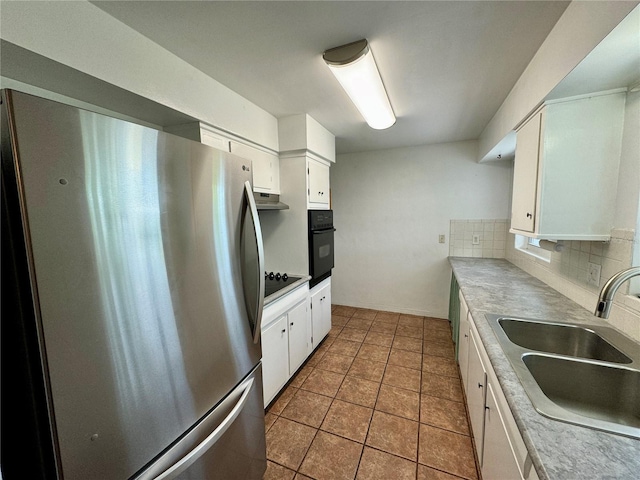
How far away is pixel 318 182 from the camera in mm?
2562

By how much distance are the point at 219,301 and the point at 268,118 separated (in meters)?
1.72

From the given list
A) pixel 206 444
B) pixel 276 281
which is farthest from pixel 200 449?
pixel 276 281

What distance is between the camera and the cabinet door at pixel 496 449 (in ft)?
2.73

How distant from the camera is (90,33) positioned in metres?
1.00

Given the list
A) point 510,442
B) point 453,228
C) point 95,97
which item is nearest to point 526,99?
point 510,442

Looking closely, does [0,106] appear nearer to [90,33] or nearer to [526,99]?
[90,33]

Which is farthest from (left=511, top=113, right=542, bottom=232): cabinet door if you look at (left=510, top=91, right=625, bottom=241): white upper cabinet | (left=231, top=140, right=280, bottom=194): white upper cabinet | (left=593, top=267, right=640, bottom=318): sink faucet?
(left=231, top=140, right=280, bottom=194): white upper cabinet

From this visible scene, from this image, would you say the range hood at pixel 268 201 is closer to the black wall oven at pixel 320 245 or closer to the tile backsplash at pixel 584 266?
the black wall oven at pixel 320 245

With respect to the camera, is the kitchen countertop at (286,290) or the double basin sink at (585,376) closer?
the double basin sink at (585,376)

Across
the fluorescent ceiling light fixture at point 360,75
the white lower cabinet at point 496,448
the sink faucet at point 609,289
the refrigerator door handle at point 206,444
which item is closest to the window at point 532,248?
the sink faucet at point 609,289

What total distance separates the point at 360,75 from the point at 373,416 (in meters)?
2.20

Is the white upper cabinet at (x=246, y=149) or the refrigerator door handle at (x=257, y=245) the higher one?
the white upper cabinet at (x=246, y=149)

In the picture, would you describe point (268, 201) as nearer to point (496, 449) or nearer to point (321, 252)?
point (321, 252)

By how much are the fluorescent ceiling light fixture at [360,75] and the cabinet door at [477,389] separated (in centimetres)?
163
